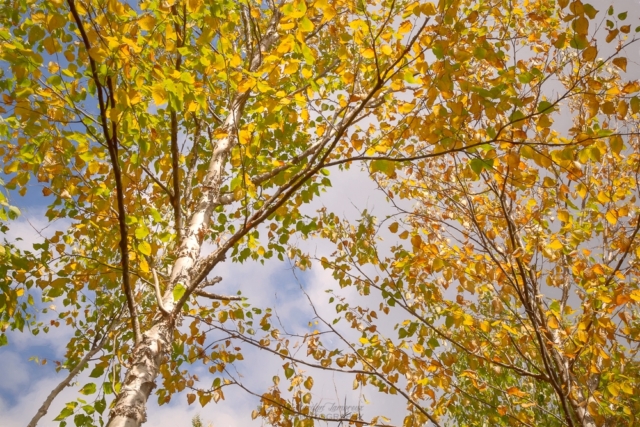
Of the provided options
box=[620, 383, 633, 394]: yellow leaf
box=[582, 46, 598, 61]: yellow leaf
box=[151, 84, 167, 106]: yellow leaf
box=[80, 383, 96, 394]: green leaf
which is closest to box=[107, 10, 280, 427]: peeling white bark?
box=[80, 383, 96, 394]: green leaf

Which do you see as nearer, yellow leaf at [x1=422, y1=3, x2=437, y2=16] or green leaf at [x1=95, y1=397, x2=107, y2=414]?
yellow leaf at [x1=422, y1=3, x2=437, y2=16]

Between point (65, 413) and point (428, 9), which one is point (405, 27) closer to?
point (428, 9)

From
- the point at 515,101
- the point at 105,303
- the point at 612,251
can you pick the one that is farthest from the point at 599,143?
the point at 105,303

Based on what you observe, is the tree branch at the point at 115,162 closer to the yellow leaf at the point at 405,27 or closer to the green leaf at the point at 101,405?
the green leaf at the point at 101,405

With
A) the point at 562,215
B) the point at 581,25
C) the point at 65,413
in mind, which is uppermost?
the point at 581,25

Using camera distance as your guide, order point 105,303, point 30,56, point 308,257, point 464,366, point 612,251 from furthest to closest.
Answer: point 464,366 → point 105,303 → point 308,257 → point 612,251 → point 30,56

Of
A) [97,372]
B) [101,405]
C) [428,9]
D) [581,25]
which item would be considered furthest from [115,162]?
[581,25]

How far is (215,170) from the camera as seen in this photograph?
389 centimetres

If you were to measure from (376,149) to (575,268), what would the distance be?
2.23 m

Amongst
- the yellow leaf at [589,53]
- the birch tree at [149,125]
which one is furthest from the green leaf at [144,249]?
the yellow leaf at [589,53]

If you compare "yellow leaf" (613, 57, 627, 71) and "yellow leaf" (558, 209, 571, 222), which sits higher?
"yellow leaf" (613, 57, 627, 71)

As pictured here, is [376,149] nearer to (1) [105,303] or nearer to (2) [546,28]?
(2) [546,28]

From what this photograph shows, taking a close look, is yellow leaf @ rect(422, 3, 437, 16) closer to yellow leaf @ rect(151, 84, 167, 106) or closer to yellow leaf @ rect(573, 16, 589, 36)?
yellow leaf @ rect(573, 16, 589, 36)

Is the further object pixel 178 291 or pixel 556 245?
pixel 556 245
